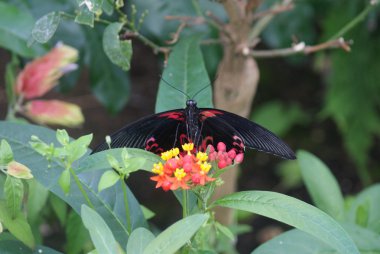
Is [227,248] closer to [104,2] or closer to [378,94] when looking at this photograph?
[104,2]

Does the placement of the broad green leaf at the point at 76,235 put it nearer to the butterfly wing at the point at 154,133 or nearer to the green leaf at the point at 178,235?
the butterfly wing at the point at 154,133

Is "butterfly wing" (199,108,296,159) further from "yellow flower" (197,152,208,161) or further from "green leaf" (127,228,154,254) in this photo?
"green leaf" (127,228,154,254)

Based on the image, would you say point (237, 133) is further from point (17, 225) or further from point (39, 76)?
point (39, 76)

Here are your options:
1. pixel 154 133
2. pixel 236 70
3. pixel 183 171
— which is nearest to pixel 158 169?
pixel 183 171

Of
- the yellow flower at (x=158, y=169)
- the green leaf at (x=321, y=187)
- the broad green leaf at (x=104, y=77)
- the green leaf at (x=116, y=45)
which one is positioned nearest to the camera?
the yellow flower at (x=158, y=169)

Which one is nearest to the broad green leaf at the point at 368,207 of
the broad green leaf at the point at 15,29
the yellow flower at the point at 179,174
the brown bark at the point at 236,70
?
the brown bark at the point at 236,70

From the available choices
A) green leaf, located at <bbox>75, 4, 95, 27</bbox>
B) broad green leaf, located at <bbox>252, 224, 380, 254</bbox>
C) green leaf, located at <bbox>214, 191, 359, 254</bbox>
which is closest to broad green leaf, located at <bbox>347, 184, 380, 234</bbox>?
broad green leaf, located at <bbox>252, 224, 380, 254</bbox>
